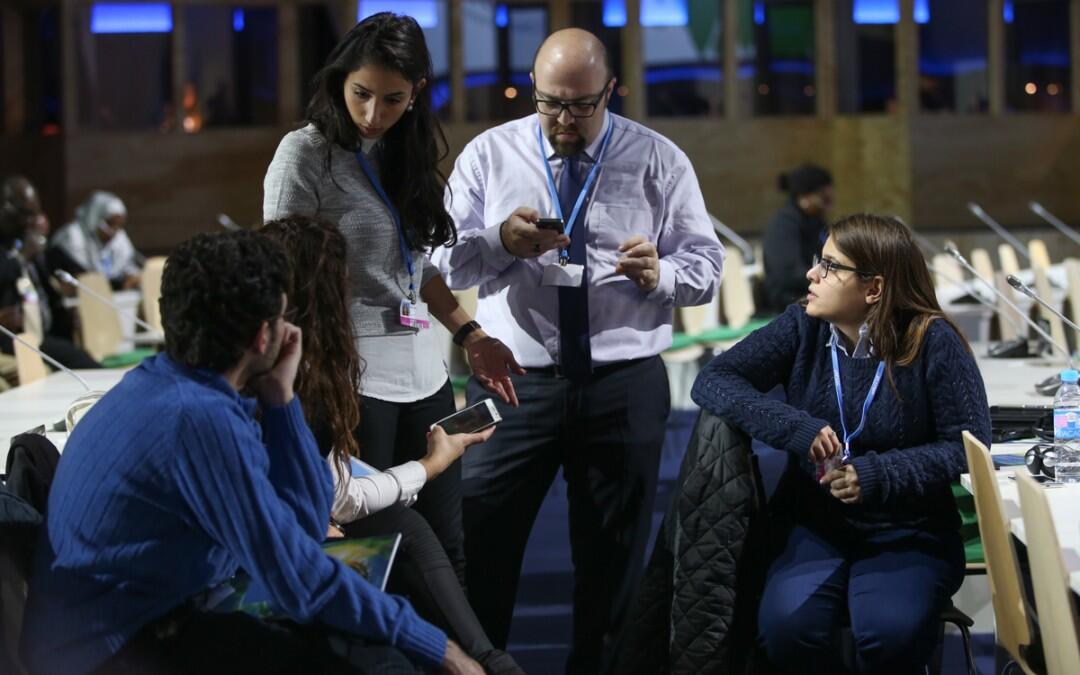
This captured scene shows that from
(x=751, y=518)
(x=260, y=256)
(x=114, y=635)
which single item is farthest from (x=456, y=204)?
(x=114, y=635)

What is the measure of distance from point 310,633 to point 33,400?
2296 mm

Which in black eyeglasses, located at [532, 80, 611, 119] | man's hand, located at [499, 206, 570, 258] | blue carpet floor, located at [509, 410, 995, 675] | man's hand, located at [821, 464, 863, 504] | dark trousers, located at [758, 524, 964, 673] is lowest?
blue carpet floor, located at [509, 410, 995, 675]

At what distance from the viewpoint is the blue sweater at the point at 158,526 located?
79.0 inches

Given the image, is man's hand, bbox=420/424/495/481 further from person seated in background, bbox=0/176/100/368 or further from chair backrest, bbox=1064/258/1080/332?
chair backrest, bbox=1064/258/1080/332

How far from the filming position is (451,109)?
11562 millimetres

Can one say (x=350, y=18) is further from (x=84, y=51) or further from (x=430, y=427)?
(x=430, y=427)

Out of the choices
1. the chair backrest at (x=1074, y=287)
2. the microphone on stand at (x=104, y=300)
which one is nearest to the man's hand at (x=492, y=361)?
the microphone on stand at (x=104, y=300)

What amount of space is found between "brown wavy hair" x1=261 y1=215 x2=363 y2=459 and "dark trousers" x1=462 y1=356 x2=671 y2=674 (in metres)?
0.65

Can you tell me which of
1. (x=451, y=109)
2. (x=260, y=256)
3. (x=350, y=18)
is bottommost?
(x=260, y=256)

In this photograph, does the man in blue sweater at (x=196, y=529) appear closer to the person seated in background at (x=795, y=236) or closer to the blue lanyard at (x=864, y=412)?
the blue lanyard at (x=864, y=412)

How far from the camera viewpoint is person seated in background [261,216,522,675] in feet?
8.35

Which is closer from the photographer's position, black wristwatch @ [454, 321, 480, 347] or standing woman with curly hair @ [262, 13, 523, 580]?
standing woman with curly hair @ [262, 13, 523, 580]

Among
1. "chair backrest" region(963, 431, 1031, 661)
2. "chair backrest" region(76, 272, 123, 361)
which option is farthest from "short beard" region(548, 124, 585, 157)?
"chair backrest" region(76, 272, 123, 361)

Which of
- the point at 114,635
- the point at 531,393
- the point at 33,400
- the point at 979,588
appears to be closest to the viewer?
the point at 114,635
